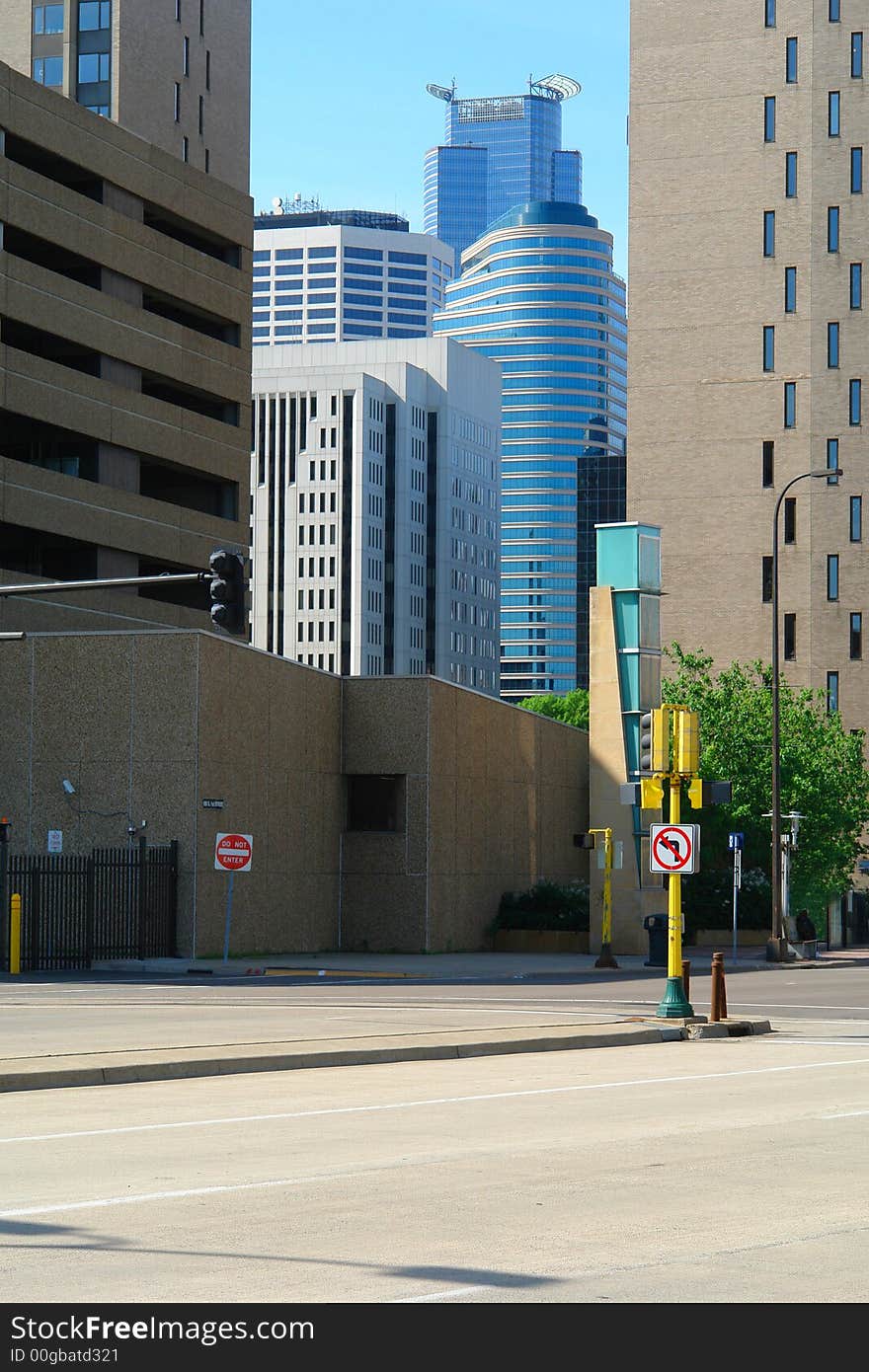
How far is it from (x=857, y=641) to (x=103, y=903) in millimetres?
53474

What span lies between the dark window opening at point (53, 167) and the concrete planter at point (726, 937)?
119ft

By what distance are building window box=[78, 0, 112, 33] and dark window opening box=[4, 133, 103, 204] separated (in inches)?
465

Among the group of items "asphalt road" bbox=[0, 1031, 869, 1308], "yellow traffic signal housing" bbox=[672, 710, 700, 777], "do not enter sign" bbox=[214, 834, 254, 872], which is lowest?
"asphalt road" bbox=[0, 1031, 869, 1308]

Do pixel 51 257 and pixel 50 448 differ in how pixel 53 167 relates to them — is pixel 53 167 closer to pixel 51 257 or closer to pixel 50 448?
pixel 51 257

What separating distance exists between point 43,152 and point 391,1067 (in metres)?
58.0

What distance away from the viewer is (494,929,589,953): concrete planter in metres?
54.9

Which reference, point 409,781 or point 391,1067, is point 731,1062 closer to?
point 391,1067

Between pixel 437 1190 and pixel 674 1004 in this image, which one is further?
pixel 674 1004

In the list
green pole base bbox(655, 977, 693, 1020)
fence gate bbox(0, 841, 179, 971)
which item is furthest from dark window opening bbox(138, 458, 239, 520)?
green pole base bbox(655, 977, 693, 1020)

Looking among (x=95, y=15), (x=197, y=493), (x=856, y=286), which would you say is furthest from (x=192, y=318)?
(x=856, y=286)

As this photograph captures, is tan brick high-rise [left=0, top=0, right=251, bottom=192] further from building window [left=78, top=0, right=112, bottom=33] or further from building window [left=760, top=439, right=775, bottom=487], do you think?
building window [left=760, top=439, right=775, bottom=487]

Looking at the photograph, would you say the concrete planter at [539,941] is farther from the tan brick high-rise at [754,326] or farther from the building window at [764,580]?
the building window at [764,580]

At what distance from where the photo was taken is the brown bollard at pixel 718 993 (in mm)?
23328

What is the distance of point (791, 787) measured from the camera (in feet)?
198
